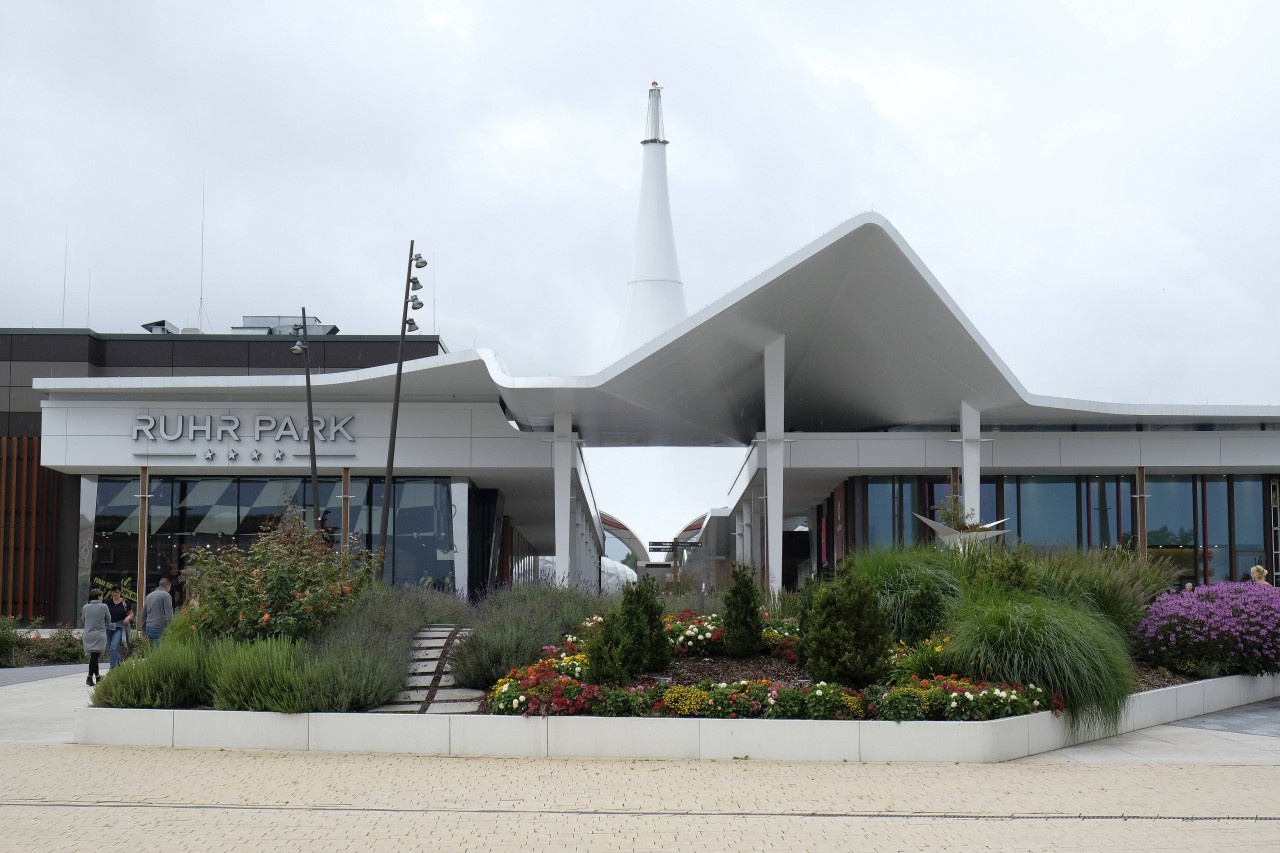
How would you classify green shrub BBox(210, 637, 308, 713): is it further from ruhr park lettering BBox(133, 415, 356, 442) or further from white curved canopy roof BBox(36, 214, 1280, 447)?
ruhr park lettering BBox(133, 415, 356, 442)

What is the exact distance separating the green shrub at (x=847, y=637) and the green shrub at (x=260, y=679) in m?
4.82

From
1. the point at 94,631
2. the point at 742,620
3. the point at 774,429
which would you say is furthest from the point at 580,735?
the point at 774,429

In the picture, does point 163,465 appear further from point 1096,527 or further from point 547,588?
point 1096,527

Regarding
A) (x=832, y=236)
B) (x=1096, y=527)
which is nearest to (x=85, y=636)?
(x=832, y=236)

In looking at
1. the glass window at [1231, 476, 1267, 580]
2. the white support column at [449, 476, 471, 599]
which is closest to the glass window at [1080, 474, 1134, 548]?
the glass window at [1231, 476, 1267, 580]

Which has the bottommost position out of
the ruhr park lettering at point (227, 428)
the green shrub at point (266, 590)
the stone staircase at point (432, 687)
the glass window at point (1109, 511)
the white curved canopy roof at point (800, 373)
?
the stone staircase at point (432, 687)

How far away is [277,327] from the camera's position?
4319 centimetres

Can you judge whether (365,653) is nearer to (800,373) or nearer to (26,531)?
(800,373)

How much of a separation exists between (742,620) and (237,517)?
1920 centimetres

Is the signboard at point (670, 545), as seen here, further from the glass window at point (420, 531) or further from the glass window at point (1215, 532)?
the glass window at point (420, 531)

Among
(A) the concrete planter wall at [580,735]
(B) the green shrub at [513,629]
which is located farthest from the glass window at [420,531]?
(A) the concrete planter wall at [580,735]

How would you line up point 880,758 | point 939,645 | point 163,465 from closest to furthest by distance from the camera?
point 880,758
point 939,645
point 163,465

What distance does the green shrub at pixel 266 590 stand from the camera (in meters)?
13.4

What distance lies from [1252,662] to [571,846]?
34.5 feet
